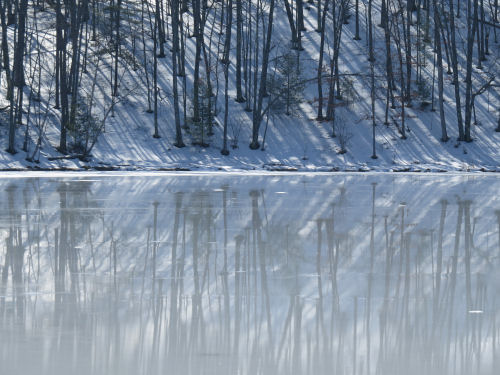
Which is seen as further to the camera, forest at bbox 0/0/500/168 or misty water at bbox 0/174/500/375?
forest at bbox 0/0/500/168

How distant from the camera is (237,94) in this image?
115ft

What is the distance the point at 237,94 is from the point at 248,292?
97.4ft

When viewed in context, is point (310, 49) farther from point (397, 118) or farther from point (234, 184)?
point (234, 184)

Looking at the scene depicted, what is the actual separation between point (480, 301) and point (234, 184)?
47.5 ft

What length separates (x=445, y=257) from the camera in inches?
300

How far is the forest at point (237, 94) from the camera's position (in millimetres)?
30188

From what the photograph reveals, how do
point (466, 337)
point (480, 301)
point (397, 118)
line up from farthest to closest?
1. point (397, 118)
2. point (480, 301)
3. point (466, 337)

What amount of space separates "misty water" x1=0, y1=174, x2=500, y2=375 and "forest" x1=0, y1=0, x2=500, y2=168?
1881cm

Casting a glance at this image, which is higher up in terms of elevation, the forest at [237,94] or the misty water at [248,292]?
the forest at [237,94]

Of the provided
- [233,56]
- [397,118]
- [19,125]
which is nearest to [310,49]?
[233,56]

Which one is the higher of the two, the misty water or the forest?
→ the forest

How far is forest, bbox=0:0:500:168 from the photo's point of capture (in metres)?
30.2

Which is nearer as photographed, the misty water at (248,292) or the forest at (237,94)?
the misty water at (248,292)

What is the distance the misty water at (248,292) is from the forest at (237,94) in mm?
18809
